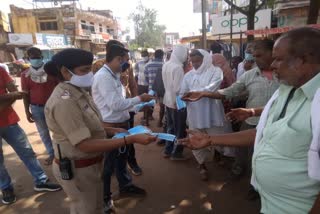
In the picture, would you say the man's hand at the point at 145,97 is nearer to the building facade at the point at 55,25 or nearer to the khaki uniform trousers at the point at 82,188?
the khaki uniform trousers at the point at 82,188

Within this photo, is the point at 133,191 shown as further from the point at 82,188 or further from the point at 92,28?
the point at 92,28

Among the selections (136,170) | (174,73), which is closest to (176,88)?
(174,73)

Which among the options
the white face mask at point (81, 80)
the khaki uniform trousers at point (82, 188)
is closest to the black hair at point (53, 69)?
the white face mask at point (81, 80)

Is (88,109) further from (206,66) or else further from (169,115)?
(169,115)

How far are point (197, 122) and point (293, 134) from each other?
265 cm

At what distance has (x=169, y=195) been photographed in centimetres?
362

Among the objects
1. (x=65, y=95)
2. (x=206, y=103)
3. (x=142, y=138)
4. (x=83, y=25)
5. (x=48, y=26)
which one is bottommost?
(x=206, y=103)

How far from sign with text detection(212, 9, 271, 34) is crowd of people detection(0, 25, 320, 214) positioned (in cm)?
469

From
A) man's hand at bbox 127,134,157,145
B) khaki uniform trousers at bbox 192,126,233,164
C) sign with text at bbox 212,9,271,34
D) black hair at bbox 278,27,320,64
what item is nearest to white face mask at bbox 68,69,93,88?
man's hand at bbox 127,134,157,145

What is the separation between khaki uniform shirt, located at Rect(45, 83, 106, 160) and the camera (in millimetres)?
1936

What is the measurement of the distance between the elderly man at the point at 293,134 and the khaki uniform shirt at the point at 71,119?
1.19m

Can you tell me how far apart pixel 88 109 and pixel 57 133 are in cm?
28

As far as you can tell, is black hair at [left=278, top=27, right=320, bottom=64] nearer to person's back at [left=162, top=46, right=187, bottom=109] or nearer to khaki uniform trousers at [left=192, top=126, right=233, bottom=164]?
khaki uniform trousers at [left=192, top=126, right=233, bottom=164]

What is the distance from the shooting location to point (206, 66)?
3.90 m
